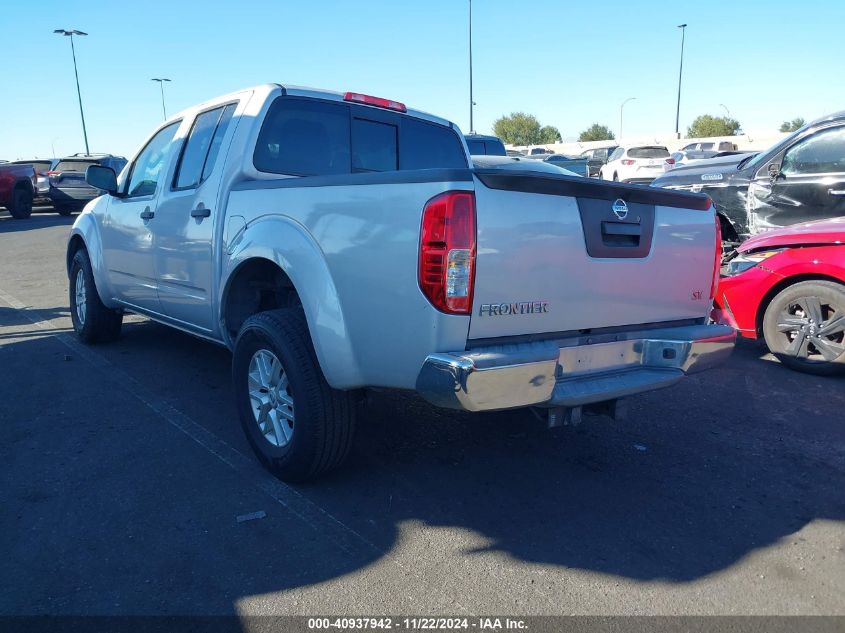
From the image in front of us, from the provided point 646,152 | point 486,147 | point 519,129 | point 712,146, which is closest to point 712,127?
point 519,129

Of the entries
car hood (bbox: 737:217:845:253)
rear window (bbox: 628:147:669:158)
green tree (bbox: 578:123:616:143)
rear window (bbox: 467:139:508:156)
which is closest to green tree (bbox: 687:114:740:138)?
green tree (bbox: 578:123:616:143)

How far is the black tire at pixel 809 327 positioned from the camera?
5.23 m

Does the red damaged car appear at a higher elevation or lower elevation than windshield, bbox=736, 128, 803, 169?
lower

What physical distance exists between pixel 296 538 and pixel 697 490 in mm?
2004

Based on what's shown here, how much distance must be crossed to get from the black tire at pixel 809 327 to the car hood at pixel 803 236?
1.15ft

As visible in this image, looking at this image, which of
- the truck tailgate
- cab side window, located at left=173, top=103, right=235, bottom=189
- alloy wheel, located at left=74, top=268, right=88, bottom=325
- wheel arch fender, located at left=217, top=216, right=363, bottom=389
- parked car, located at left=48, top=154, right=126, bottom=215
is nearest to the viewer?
the truck tailgate

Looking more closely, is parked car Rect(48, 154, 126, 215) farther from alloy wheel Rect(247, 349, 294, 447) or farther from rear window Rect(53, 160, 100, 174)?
alloy wheel Rect(247, 349, 294, 447)

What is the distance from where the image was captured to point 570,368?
305 centimetres

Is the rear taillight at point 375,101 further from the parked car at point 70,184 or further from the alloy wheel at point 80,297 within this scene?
the parked car at point 70,184

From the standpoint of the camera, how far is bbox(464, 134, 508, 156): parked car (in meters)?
14.0

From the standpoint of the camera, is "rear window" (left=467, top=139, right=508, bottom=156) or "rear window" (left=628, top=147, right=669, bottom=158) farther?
"rear window" (left=628, top=147, right=669, bottom=158)

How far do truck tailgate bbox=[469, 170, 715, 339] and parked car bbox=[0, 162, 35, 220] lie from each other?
20342 millimetres

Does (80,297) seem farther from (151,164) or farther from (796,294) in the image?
(796,294)

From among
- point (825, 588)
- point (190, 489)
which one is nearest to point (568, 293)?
point (825, 588)
